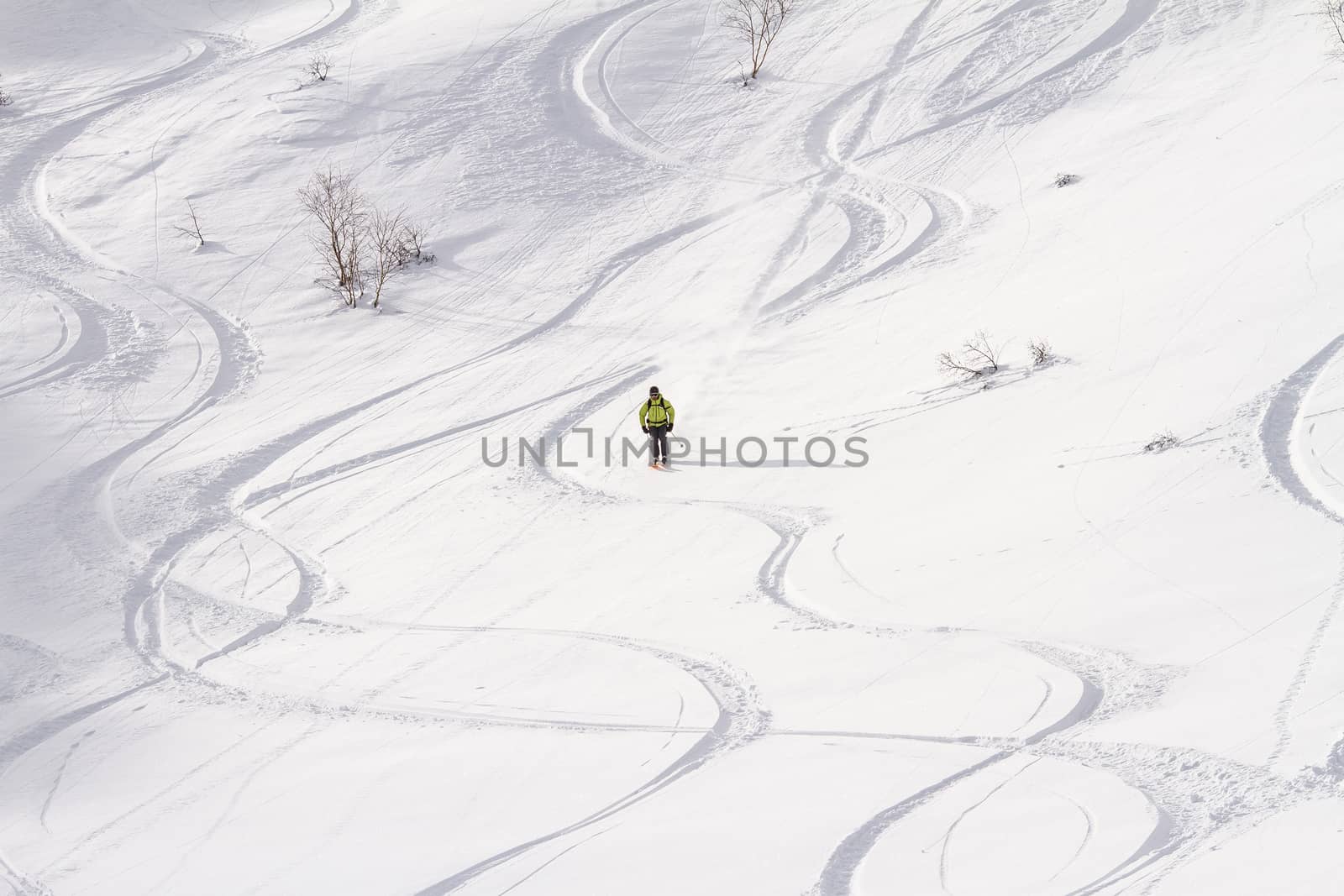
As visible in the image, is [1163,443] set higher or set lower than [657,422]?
lower

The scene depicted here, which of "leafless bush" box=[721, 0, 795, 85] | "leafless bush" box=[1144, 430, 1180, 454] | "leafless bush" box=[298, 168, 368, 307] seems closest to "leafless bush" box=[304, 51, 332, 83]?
"leafless bush" box=[298, 168, 368, 307]

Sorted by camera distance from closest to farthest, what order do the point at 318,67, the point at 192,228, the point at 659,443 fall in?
the point at 659,443 → the point at 192,228 → the point at 318,67

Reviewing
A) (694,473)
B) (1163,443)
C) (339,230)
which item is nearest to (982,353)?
(1163,443)

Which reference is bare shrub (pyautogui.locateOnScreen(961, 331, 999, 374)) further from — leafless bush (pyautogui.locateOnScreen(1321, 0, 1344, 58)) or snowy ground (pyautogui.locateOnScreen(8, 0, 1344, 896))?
leafless bush (pyautogui.locateOnScreen(1321, 0, 1344, 58))

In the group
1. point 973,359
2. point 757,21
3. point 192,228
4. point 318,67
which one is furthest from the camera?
point 757,21

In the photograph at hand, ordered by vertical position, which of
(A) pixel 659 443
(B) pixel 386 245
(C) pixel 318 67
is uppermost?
(C) pixel 318 67

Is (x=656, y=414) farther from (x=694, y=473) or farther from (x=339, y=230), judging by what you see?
(x=339, y=230)

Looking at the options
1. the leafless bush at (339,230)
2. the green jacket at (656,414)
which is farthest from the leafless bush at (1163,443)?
the leafless bush at (339,230)
